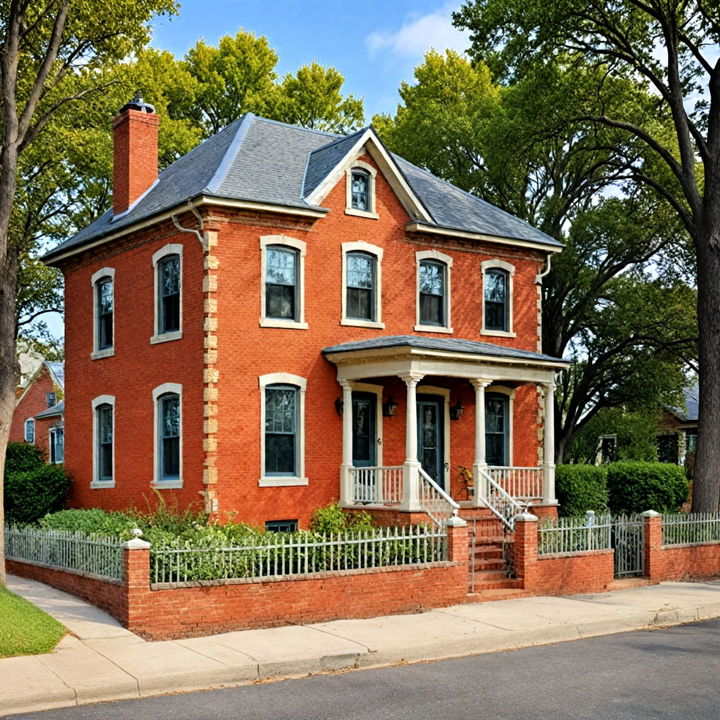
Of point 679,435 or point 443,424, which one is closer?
point 443,424

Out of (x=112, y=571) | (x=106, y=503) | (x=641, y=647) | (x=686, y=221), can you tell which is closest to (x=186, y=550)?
(x=112, y=571)

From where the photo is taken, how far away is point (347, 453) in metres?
21.4

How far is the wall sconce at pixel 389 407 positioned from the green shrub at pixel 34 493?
8.53 m

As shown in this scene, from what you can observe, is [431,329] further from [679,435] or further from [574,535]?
[679,435]

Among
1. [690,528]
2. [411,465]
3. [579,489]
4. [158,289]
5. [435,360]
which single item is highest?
[158,289]

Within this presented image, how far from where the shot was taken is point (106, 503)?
75.9ft

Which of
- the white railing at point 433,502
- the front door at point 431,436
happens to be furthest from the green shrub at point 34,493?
the white railing at point 433,502

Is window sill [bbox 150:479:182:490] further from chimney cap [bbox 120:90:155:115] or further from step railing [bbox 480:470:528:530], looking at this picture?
chimney cap [bbox 120:90:155:115]

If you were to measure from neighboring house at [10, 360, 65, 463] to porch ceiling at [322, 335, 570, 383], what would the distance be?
33756 millimetres

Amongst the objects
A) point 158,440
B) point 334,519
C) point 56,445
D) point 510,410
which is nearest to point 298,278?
point 158,440

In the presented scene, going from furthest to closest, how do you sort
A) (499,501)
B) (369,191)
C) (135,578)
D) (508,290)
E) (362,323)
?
(508,290)
(369,191)
(362,323)
(499,501)
(135,578)

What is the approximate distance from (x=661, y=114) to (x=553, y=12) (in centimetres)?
549

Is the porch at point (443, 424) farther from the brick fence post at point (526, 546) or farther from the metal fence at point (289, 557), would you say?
the metal fence at point (289, 557)

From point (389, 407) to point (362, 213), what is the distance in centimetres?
454
